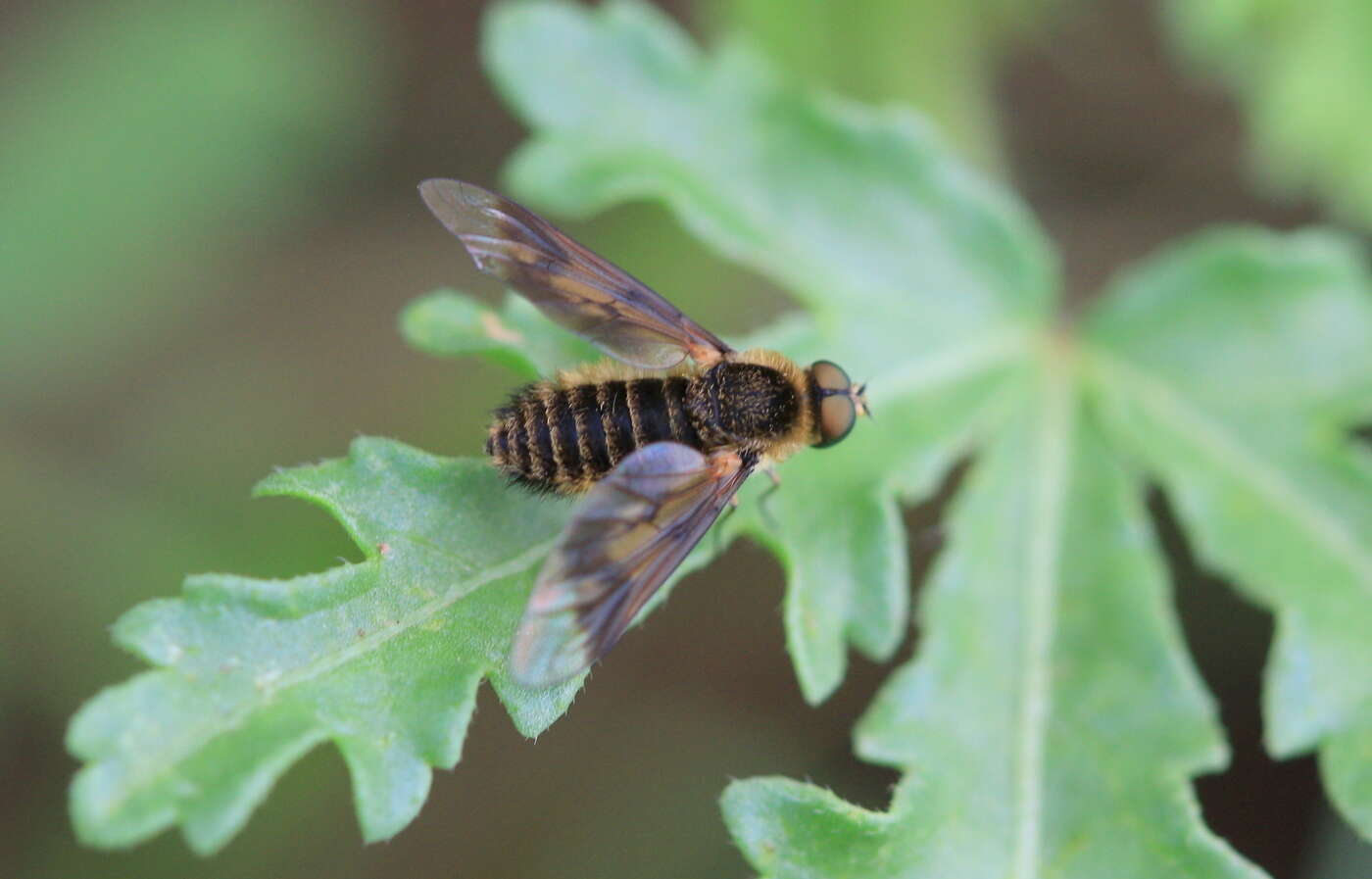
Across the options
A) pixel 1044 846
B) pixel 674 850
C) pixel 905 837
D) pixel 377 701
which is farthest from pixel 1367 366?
pixel 377 701

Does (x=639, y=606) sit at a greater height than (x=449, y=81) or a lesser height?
lesser

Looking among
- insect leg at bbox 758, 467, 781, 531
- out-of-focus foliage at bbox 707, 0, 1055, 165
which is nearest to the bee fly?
insect leg at bbox 758, 467, 781, 531

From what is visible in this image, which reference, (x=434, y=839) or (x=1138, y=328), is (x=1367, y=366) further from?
(x=434, y=839)

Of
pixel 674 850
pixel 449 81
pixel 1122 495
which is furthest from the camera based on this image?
pixel 449 81

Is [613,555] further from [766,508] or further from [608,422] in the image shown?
[766,508]

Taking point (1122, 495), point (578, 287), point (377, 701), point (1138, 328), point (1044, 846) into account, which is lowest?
point (377, 701)

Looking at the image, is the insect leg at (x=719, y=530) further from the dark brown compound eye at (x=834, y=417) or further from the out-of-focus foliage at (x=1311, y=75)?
the out-of-focus foliage at (x=1311, y=75)

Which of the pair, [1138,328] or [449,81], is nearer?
[1138,328]

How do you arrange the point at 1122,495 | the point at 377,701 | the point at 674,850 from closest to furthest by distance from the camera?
the point at 377,701 < the point at 1122,495 < the point at 674,850
